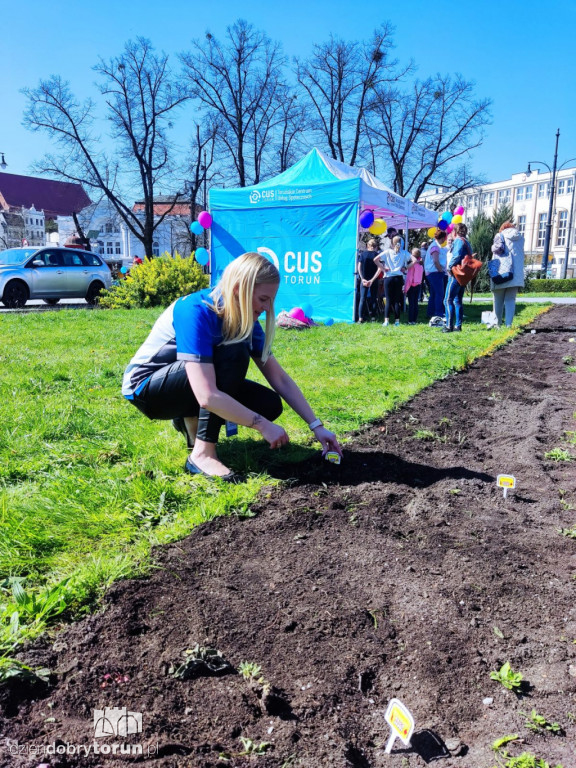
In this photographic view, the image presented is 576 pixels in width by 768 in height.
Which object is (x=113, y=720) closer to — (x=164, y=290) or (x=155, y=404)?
(x=155, y=404)

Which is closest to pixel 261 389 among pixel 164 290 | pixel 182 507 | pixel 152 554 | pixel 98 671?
pixel 182 507

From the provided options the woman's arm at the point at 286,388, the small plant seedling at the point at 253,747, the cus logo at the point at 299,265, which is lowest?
the small plant seedling at the point at 253,747

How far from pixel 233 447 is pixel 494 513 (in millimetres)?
1516

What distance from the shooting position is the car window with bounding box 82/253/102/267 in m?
14.8

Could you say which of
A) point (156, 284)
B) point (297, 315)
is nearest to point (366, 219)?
point (297, 315)

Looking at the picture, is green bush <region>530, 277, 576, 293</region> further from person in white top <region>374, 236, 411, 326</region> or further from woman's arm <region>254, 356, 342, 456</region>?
woman's arm <region>254, 356, 342, 456</region>

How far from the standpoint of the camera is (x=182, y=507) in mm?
2480

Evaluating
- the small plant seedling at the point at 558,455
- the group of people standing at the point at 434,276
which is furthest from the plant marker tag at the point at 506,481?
the group of people standing at the point at 434,276

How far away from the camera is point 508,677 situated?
150 centimetres

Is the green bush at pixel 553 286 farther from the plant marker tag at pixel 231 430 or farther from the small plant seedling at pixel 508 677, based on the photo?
the small plant seedling at pixel 508 677

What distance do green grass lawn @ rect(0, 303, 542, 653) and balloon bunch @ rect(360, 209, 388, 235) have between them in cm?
476

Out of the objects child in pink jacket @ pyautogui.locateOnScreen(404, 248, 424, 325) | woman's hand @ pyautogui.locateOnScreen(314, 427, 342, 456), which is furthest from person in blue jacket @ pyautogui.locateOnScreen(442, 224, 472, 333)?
woman's hand @ pyautogui.locateOnScreen(314, 427, 342, 456)

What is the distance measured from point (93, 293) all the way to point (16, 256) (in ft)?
7.00

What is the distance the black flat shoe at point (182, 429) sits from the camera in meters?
3.13
